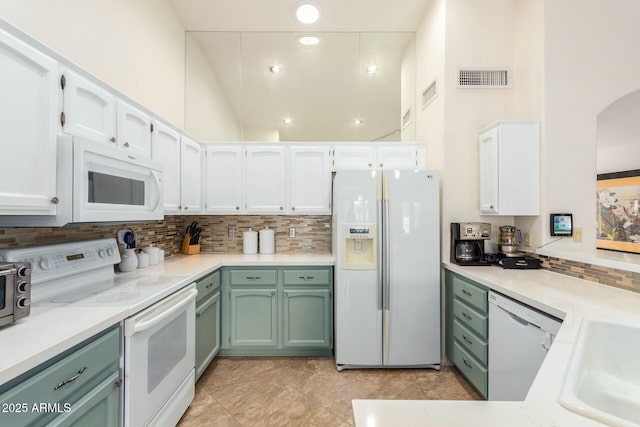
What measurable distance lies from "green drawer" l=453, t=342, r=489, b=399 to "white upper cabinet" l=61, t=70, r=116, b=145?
2793 mm

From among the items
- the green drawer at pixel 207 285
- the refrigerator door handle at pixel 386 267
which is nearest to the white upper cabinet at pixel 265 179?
the green drawer at pixel 207 285

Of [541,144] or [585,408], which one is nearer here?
[585,408]

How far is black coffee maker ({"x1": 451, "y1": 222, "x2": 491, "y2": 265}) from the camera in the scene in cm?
244

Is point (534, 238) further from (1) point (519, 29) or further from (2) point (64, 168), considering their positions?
(2) point (64, 168)

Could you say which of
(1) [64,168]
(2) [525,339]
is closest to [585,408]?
(2) [525,339]

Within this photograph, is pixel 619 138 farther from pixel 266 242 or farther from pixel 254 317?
pixel 254 317

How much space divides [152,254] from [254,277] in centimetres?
90

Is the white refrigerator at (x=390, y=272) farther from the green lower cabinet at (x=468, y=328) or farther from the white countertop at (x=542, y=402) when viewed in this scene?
the white countertop at (x=542, y=402)

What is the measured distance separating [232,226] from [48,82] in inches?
87.8

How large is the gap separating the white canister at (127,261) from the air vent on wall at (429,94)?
2.99m

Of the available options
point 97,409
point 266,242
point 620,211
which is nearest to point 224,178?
point 266,242

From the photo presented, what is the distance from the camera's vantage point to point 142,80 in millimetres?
2436

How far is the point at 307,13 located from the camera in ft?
9.44

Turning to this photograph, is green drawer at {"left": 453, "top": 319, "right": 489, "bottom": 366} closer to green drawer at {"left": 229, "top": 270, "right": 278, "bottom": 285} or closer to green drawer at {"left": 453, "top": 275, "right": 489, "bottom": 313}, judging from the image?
green drawer at {"left": 453, "top": 275, "right": 489, "bottom": 313}
